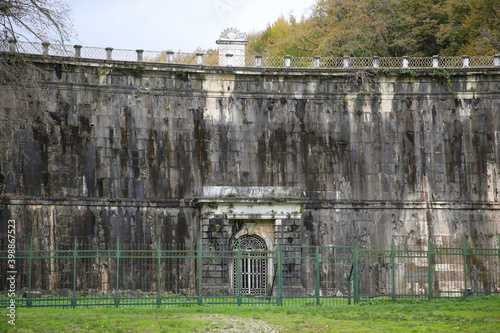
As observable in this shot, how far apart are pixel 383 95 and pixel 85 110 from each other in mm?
14237

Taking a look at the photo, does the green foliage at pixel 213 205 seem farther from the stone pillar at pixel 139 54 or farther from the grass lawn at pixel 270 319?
the stone pillar at pixel 139 54

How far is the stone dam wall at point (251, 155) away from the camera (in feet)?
104

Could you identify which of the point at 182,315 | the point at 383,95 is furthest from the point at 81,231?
the point at 383,95

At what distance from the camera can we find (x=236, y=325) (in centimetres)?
1997

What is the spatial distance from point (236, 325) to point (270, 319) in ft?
5.17

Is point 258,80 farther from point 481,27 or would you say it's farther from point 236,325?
point 481,27

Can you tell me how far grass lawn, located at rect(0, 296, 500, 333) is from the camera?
1931 cm

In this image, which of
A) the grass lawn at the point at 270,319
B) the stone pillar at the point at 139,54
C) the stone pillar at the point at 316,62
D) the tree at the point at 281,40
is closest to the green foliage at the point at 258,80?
the stone pillar at the point at 316,62

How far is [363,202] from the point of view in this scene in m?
33.6

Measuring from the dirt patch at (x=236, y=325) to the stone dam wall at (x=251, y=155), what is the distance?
1041 cm

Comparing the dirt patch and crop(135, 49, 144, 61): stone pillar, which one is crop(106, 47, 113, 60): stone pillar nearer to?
crop(135, 49, 144, 61): stone pillar

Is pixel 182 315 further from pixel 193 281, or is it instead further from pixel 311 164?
pixel 311 164

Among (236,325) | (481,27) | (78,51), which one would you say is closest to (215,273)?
(236,325)

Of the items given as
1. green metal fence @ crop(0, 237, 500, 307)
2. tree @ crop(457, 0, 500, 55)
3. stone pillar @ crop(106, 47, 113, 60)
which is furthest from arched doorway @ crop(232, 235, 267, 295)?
tree @ crop(457, 0, 500, 55)
